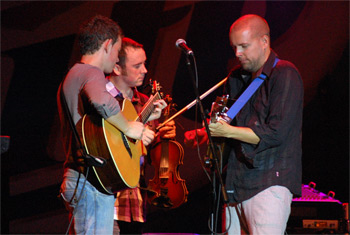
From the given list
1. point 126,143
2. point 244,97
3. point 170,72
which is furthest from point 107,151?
point 170,72

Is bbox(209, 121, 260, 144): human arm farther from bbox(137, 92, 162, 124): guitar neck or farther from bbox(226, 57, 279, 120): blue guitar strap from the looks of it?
bbox(137, 92, 162, 124): guitar neck

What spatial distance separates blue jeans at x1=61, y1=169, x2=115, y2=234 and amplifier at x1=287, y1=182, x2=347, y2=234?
7.50ft

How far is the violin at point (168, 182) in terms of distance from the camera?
3979 millimetres

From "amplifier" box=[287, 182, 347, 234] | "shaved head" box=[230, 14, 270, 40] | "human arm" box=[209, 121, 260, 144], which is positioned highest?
"shaved head" box=[230, 14, 270, 40]

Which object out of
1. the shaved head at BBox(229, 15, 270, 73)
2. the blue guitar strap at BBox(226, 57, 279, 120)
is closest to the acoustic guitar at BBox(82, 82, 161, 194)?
the blue guitar strap at BBox(226, 57, 279, 120)

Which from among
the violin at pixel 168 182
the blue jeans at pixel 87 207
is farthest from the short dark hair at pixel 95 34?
the violin at pixel 168 182

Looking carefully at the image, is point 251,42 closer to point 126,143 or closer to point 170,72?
point 126,143

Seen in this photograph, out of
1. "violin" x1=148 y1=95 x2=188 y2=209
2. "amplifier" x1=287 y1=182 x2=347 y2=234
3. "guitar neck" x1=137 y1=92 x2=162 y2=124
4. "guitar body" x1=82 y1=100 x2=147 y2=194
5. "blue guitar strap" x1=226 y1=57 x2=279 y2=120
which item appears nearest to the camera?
"guitar body" x1=82 y1=100 x2=147 y2=194

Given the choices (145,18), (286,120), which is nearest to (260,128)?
(286,120)

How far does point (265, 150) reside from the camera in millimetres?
2850

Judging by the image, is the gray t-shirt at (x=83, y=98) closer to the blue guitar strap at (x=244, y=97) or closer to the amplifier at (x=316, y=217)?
the blue guitar strap at (x=244, y=97)

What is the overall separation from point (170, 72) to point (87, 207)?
9.86 feet

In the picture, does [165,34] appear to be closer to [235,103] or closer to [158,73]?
[158,73]

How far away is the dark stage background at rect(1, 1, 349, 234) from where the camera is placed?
5141 mm
